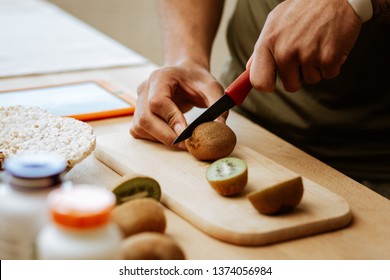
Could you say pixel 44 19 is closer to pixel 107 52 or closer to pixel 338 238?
pixel 107 52

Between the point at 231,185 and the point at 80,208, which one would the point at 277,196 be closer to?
the point at 231,185

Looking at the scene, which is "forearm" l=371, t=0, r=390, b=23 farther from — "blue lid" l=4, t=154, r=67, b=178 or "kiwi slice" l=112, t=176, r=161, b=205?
"blue lid" l=4, t=154, r=67, b=178

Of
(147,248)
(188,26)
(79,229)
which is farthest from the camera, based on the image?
(188,26)

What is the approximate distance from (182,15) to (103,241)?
1.30 m

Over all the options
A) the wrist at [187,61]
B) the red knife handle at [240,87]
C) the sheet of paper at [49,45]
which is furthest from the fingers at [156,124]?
the sheet of paper at [49,45]

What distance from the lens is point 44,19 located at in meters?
2.61

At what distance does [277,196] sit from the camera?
43.2 inches

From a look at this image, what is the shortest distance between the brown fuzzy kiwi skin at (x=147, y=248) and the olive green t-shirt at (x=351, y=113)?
3.18ft

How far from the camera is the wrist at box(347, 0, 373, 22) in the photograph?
1.31m

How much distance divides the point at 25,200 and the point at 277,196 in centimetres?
47

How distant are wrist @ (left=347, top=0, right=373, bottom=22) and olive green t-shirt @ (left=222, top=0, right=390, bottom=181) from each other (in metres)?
0.36

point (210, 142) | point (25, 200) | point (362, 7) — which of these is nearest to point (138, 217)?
point (25, 200)

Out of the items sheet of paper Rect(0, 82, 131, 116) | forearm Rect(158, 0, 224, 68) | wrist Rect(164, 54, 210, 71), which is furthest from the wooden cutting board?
forearm Rect(158, 0, 224, 68)

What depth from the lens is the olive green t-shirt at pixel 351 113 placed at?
1698 mm
